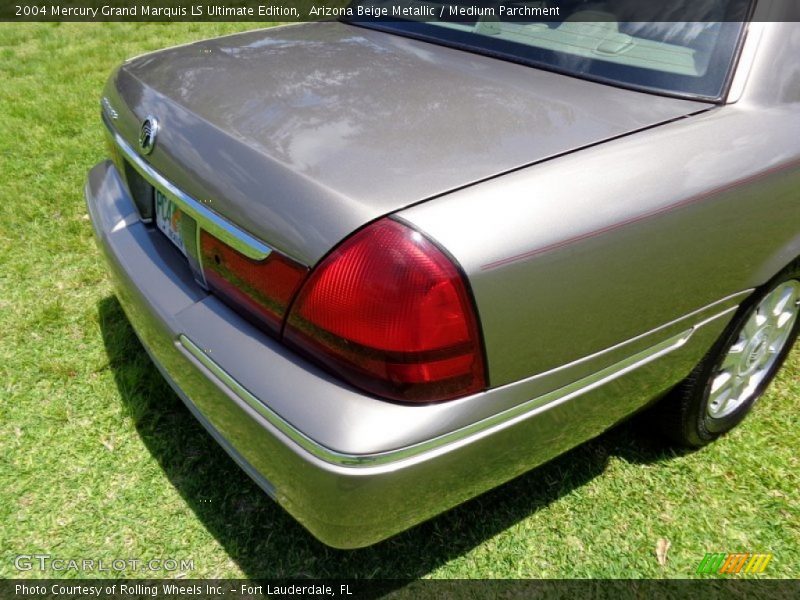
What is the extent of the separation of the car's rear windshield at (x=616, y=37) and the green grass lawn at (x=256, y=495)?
1.20 m

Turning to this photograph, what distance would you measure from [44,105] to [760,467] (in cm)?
534

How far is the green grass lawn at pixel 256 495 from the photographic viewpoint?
2.02 meters

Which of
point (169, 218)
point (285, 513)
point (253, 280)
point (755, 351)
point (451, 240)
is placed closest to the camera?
point (451, 240)

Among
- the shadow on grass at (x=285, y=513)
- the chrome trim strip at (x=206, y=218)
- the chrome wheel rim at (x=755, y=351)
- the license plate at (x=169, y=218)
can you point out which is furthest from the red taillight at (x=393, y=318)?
the chrome wheel rim at (x=755, y=351)

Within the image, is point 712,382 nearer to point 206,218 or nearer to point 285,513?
point 285,513

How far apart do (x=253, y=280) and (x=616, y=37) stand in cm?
121

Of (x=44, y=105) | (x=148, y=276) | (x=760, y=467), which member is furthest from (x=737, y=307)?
(x=44, y=105)

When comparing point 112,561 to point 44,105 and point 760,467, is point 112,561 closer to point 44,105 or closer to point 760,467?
point 760,467

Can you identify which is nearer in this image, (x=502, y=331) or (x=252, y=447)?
(x=502, y=331)

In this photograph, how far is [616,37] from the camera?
1963mm

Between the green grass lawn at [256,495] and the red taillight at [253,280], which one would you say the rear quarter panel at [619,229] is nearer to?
the red taillight at [253,280]

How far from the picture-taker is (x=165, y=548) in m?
2.02

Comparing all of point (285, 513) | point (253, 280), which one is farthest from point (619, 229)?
point (285, 513)

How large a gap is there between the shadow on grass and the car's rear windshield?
1.20m
